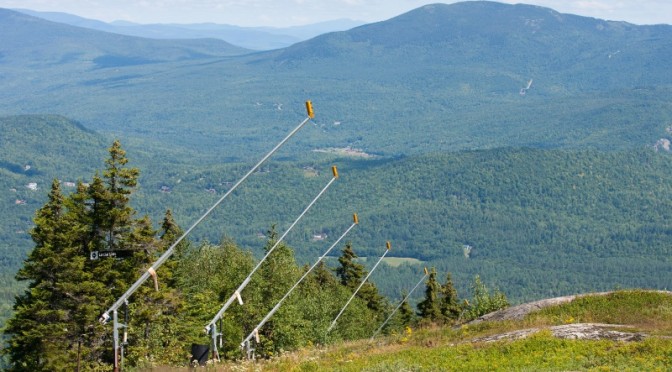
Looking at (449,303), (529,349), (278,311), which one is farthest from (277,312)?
(449,303)

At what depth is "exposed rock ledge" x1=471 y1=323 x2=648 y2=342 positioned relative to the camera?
29.5 m

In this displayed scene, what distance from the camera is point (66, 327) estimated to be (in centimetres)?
4266

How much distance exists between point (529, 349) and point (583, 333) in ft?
8.77

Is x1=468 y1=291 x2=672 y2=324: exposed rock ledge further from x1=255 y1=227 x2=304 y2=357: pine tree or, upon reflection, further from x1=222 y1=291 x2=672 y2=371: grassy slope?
x1=255 y1=227 x2=304 y2=357: pine tree

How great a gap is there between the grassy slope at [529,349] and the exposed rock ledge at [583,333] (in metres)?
0.73

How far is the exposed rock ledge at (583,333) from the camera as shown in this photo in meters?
29.5

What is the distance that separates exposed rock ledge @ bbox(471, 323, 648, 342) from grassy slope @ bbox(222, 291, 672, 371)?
0.73 metres

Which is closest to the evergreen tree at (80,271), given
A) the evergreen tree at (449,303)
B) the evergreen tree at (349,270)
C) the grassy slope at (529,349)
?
the grassy slope at (529,349)

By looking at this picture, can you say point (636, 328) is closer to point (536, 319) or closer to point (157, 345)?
point (536, 319)

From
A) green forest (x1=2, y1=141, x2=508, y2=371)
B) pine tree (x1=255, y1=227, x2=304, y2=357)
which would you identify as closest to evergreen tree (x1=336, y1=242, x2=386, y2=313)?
pine tree (x1=255, y1=227, x2=304, y2=357)

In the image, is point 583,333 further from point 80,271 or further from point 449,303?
A: point 449,303

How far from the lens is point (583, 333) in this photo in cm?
3006

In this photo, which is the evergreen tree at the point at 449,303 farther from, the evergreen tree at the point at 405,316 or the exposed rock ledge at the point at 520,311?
the exposed rock ledge at the point at 520,311

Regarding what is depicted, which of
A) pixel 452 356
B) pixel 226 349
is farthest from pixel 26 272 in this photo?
pixel 452 356
